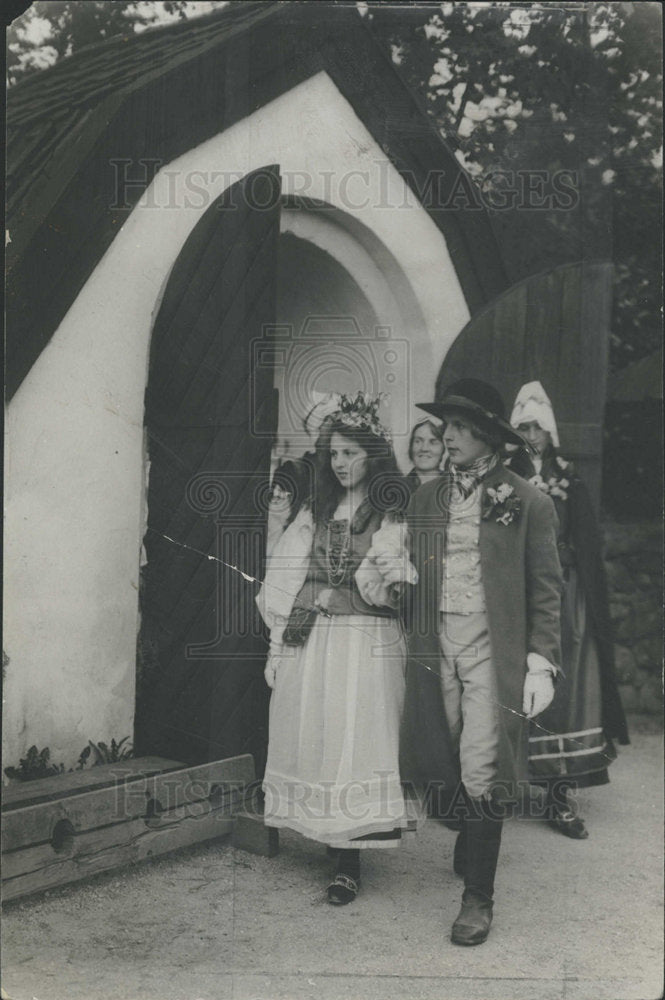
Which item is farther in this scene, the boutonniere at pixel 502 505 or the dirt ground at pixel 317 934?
the boutonniere at pixel 502 505

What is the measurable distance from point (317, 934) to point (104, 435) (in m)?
1.75

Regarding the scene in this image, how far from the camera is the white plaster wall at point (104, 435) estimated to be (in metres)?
3.39

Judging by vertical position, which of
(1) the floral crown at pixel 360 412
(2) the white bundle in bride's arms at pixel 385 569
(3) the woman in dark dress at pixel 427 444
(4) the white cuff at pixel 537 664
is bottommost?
(4) the white cuff at pixel 537 664

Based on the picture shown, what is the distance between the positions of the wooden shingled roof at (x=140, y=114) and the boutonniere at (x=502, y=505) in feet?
3.36

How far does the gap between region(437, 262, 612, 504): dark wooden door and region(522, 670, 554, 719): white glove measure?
948 mm

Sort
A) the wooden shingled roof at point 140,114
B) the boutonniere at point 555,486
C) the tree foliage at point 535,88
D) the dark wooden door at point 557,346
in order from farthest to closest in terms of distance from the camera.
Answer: the boutonniere at point 555,486 < the dark wooden door at point 557,346 < the tree foliage at point 535,88 < the wooden shingled roof at point 140,114

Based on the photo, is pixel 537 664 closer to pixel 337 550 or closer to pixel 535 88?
pixel 337 550

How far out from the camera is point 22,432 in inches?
132
